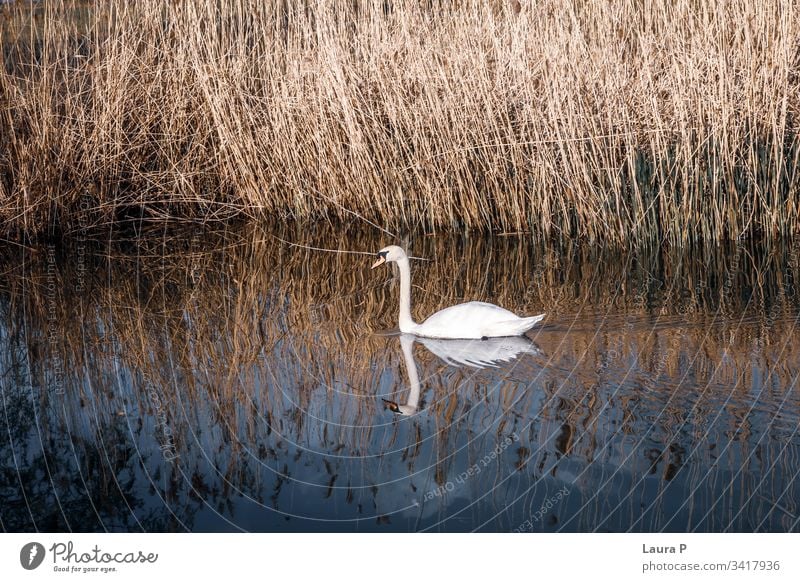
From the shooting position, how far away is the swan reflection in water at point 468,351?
6.00 m

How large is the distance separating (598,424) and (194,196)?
22.1 ft

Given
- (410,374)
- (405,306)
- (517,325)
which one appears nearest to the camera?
(410,374)

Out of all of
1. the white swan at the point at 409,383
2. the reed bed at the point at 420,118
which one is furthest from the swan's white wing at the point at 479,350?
the reed bed at the point at 420,118

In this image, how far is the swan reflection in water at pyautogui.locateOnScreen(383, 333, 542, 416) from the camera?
19.7 ft

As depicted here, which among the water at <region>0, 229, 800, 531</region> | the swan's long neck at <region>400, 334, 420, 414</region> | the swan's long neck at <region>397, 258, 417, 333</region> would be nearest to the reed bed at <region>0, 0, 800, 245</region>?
the water at <region>0, 229, 800, 531</region>

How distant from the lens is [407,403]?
5.39 meters

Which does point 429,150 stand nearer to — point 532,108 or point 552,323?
point 532,108

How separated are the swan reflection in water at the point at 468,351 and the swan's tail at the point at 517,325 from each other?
0.08 meters

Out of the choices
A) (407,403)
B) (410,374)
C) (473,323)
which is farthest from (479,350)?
(407,403)

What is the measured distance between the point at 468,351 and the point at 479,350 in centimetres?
6

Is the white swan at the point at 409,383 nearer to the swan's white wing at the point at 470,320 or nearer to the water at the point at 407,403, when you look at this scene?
the water at the point at 407,403

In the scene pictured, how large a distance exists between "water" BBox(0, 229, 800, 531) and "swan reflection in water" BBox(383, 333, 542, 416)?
27mm

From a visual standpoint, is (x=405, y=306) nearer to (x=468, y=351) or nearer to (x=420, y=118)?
(x=468, y=351)
